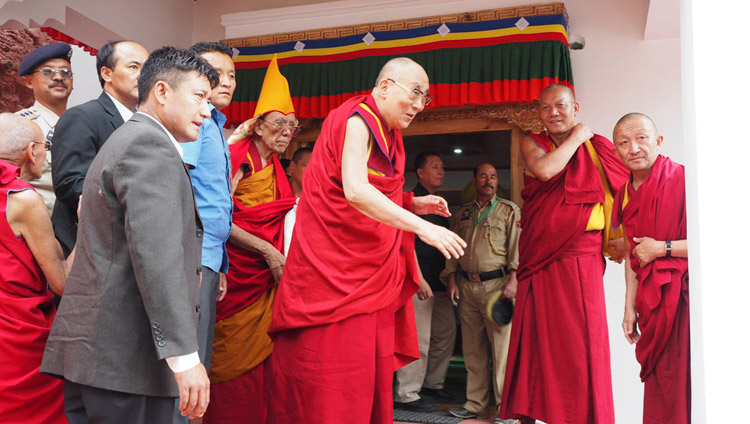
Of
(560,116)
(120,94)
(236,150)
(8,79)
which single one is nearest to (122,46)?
(120,94)

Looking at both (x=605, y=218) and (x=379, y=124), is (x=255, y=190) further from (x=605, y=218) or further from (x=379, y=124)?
(x=605, y=218)

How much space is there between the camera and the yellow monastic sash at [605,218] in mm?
3382

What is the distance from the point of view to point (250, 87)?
5.05 metres

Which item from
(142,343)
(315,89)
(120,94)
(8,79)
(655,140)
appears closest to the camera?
(142,343)

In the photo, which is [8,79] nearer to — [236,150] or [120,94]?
[236,150]

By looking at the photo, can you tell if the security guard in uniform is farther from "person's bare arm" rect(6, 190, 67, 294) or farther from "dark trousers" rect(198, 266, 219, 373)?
"person's bare arm" rect(6, 190, 67, 294)

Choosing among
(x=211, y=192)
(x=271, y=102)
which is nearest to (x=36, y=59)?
(x=211, y=192)

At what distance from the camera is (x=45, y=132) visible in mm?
2736

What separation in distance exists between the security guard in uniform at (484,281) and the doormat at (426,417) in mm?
80

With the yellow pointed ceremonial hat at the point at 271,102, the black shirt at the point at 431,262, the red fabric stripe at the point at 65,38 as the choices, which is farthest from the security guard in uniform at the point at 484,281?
the red fabric stripe at the point at 65,38

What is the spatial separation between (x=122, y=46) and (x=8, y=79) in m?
1.91

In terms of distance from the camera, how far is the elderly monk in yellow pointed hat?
323 centimetres

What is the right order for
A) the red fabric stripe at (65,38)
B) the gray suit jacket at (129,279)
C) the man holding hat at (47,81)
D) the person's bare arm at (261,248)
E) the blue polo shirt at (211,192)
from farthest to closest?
the red fabric stripe at (65,38) → the person's bare arm at (261,248) → the man holding hat at (47,81) → the blue polo shirt at (211,192) → the gray suit jacket at (129,279)

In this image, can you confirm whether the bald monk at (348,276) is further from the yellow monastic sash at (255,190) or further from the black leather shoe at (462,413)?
the black leather shoe at (462,413)
